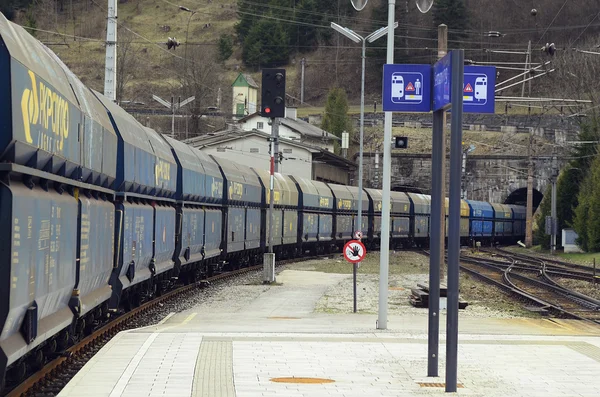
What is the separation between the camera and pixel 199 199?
27.0 metres

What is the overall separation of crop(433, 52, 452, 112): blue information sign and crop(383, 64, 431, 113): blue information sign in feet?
0.85

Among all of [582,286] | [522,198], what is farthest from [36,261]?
[522,198]

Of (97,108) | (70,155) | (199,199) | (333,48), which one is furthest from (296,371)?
(333,48)

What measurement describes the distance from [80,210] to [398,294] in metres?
16.2

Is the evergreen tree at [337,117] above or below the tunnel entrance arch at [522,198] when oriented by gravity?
above

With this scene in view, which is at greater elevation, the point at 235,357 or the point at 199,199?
the point at 199,199

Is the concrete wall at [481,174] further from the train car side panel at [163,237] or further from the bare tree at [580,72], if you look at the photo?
the train car side panel at [163,237]

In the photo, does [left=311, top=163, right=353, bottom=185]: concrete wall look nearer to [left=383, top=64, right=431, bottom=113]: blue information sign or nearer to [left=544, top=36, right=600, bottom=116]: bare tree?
[left=544, top=36, right=600, bottom=116]: bare tree

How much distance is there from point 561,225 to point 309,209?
87.9 ft

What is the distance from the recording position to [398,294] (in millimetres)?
26906

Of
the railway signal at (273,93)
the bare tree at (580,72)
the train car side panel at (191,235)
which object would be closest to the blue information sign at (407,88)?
the train car side panel at (191,235)

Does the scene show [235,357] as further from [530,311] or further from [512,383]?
[530,311]

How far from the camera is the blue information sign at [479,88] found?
45.3 feet

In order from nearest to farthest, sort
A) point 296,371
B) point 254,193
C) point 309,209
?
point 296,371
point 254,193
point 309,209
